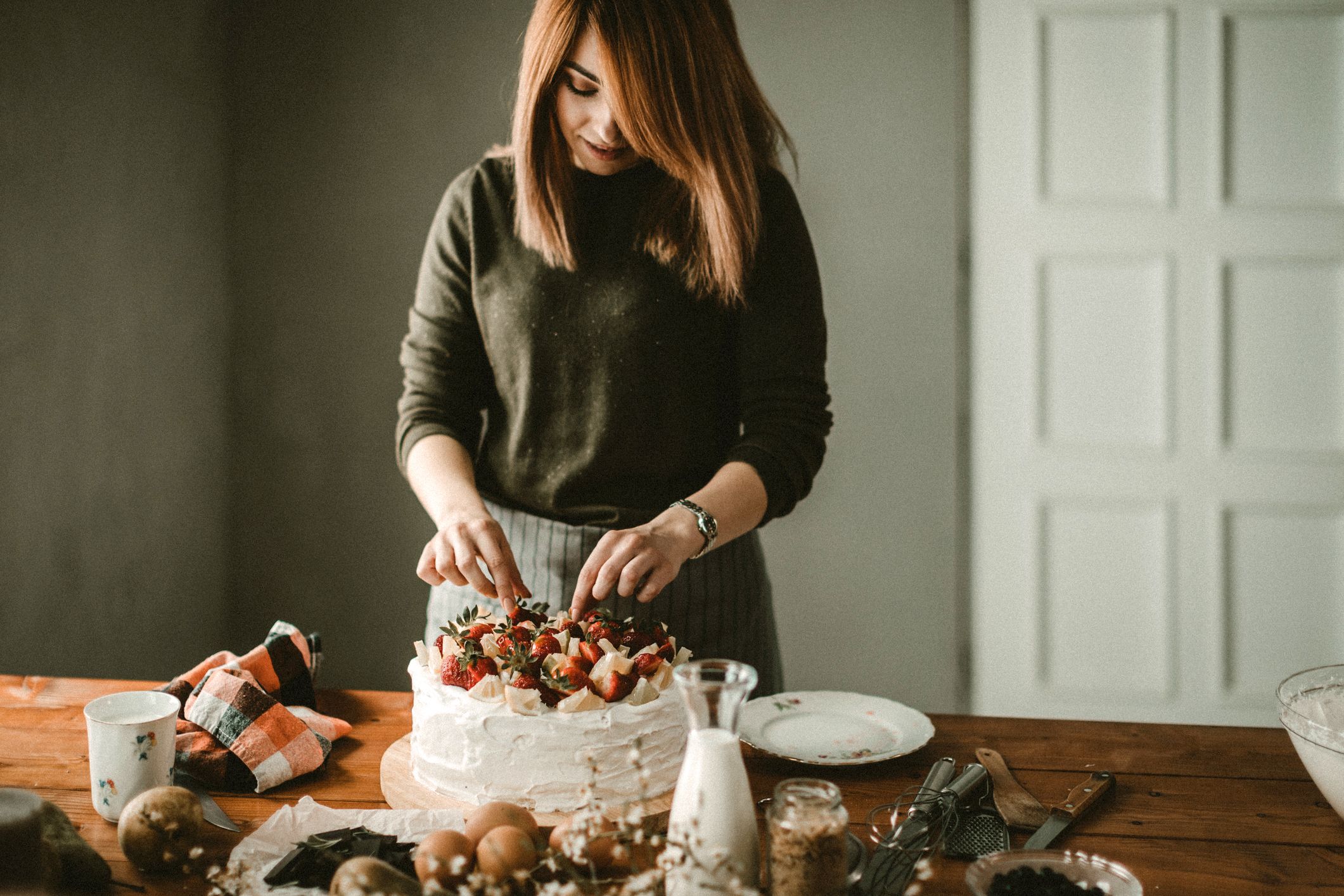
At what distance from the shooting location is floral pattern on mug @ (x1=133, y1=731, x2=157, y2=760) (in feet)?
3.33

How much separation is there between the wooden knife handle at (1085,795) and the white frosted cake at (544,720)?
40 cm

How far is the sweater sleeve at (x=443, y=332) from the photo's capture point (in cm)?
166

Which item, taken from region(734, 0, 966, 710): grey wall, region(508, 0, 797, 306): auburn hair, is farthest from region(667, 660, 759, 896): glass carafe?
region(734, 0, 966, 710): grey wall

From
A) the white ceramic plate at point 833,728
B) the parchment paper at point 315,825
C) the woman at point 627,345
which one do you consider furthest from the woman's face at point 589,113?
the parchment paper at point 315,825

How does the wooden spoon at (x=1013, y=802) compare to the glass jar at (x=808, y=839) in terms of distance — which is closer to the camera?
the glass jar at (x=808, y=839)

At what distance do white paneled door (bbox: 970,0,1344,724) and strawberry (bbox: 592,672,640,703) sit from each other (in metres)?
1.80

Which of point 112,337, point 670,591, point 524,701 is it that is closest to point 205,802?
point 524,701

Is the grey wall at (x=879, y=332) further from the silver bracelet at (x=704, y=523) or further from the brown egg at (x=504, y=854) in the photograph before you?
the brown egg at (x=504, y=854)

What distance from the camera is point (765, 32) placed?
2.74m

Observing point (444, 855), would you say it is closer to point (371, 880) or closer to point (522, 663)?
point (371, 880)

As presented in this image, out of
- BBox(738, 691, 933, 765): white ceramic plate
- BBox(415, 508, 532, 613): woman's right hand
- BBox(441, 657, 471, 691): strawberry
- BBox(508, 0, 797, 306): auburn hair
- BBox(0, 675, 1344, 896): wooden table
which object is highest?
BBox(508, 0, 797, 306): auburn hair

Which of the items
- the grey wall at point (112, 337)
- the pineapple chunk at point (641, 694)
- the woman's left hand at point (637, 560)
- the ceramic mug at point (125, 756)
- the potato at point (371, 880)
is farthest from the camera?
the grey wall at point (112, 337)

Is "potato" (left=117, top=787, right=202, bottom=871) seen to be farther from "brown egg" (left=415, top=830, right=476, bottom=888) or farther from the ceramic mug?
"brown egg" (left=415, top=830, right=476, bottom=888)

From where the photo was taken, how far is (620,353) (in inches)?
62.2
